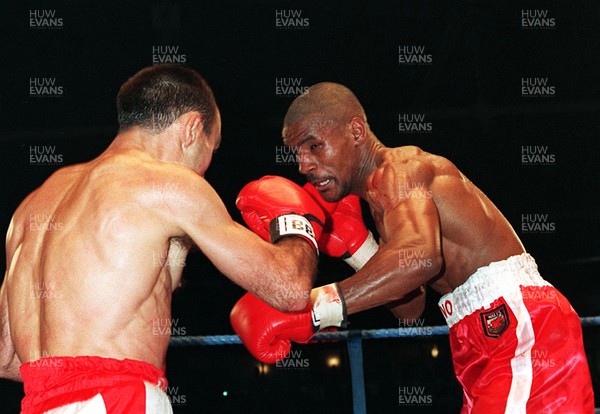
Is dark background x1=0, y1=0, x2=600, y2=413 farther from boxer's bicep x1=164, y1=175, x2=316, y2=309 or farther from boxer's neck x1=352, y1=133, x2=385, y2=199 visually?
boxer's bicep x1=164, y1=175, x2=316, y2=309

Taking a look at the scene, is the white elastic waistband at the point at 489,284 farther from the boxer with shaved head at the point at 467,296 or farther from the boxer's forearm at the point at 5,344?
the boxer's forearm at the point at 5,344

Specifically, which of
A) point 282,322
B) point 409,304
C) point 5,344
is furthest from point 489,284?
point 5,344

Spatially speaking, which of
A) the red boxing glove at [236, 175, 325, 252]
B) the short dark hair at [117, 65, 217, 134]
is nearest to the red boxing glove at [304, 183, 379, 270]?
the red boxing glove at [236, 175, 325, 252]

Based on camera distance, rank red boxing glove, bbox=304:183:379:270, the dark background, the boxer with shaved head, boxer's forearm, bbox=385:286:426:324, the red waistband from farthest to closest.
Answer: the dark background
red boxing glove, bbox=304:183:379:270
boxer's forearm, bbox=385:286:426:324
the boxer with shaved head
the red waistband

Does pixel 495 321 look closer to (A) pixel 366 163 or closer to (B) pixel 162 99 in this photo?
(A) pixel 366 163

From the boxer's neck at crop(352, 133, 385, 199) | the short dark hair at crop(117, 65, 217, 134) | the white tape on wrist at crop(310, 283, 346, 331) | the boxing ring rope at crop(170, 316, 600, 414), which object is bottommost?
the boxing ring rope at crop(170, 316, 600, 414)

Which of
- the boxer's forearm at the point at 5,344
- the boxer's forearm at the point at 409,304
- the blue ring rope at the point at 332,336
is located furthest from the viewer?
the blue ring rope at the point at 332,336

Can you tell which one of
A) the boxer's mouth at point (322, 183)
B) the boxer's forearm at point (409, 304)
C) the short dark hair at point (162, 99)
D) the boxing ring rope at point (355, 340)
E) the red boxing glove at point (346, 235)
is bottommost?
the boxing ring rope at point (355, 340)

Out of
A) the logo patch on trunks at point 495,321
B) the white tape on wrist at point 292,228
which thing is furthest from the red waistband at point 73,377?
the logo patch on trunks at point 495,321

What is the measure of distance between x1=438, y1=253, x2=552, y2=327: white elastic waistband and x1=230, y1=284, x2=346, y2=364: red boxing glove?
15.6 inches

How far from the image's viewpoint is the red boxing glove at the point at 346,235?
2797 millimetres

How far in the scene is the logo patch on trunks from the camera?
2115mm

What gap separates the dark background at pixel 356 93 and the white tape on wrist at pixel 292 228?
146 inches

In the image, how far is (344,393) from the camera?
7.37 metres
